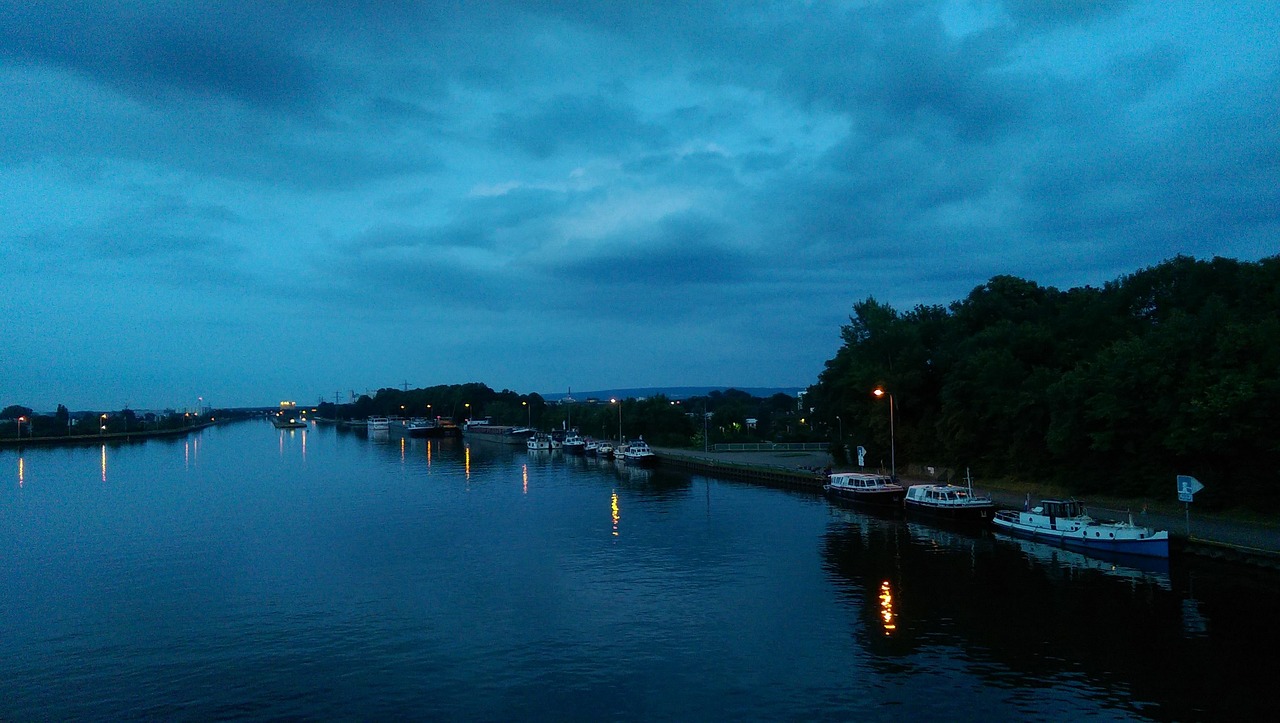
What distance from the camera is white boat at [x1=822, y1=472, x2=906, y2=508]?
53312mm

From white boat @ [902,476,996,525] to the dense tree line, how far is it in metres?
5.22

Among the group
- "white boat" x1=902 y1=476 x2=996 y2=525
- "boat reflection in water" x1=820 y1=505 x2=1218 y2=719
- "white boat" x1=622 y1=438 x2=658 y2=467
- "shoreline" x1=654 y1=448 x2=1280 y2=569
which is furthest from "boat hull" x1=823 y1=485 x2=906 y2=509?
"white boat" x1=622 y1=438 x2=658 y2=467

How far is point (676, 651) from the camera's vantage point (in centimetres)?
2481

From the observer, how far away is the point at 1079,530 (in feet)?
123

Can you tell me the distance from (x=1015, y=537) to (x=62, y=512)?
219ft

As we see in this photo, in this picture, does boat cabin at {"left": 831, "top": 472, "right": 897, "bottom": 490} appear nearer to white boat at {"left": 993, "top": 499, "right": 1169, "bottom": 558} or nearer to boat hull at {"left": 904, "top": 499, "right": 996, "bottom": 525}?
boat hull at {"left": 904, "top": 499, "right": 996, "bottom": 525}

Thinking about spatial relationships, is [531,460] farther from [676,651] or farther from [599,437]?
[676,651]

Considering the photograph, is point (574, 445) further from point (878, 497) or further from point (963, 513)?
point (963, 513)

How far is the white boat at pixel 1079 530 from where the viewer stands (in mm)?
34219

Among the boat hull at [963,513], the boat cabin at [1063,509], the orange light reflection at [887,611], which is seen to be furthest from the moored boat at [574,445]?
the orange light reflection at [887,611]

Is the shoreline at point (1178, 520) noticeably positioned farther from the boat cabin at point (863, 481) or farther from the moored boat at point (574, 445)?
the moored boat at point (574, 445)

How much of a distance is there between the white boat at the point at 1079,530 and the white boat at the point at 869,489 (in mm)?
10493

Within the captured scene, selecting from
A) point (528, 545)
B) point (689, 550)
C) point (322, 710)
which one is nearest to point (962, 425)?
point (689, 550)

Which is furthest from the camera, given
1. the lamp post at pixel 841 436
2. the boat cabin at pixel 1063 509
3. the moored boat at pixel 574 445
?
the moored boat at pixel 574 445
